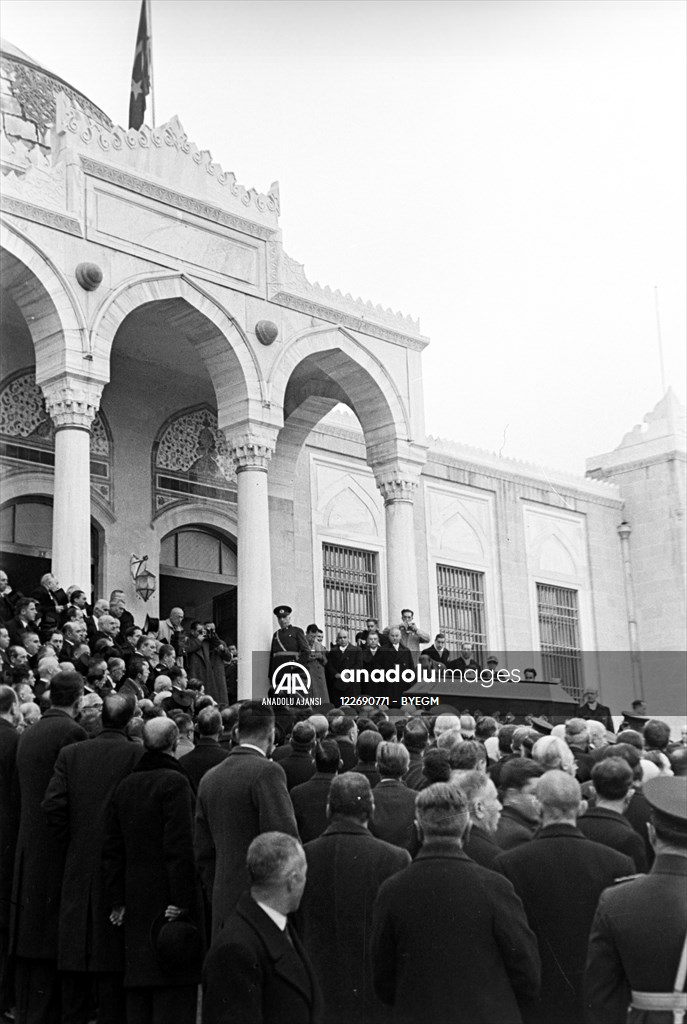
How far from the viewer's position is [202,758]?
605 centimetres

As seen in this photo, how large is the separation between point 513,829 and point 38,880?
2.33 meters

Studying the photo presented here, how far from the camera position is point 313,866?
4395 mm

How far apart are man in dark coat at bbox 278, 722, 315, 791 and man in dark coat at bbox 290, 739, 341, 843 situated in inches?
24.9

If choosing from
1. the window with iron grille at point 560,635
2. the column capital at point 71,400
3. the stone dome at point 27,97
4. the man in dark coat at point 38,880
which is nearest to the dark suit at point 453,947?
the man in dark coat at point 38,880

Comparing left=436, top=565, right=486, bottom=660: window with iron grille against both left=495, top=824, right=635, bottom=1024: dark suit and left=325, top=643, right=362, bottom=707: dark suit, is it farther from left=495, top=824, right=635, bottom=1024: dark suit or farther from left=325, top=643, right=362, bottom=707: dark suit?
left=495, top=824, right=635, bottom=1024: dark suit

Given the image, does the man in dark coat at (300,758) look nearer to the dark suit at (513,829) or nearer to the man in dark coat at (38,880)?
the man in dark coat at (38,880)

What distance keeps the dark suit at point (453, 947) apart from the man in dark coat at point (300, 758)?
2561mm

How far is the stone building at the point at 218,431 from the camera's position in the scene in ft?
45.3

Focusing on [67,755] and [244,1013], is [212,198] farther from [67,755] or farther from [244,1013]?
[244,1013]

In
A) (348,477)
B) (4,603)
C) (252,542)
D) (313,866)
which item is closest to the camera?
(313,866)

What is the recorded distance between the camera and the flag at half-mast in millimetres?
18094

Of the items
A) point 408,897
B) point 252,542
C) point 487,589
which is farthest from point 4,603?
point 487,589

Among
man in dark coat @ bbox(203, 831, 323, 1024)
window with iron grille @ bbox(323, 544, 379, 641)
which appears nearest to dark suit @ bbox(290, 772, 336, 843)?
man in dark coat @ bbox(203, 831, 323, 1024)

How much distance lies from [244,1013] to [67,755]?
2350mm
